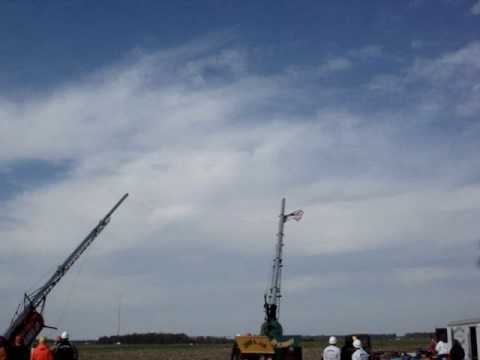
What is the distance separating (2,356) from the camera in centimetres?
1441

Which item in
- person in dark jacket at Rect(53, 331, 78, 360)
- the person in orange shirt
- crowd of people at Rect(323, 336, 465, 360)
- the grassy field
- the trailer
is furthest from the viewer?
the grassy field

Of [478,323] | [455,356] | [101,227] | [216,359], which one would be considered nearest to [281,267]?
[101,227]

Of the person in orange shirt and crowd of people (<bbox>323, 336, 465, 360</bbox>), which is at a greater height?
crowd of people (<bbox>323, 336, 465, 360</bbox>)

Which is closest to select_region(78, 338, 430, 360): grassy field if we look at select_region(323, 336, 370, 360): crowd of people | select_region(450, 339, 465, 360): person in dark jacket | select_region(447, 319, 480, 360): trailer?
select_region(447, 319, 480, 360): trailer

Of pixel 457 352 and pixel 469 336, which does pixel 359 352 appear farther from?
pixel 469 336

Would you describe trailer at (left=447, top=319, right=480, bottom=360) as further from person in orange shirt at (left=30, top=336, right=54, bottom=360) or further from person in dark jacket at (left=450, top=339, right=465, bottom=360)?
person in orange shirt at (left=30, top=336, right=54, bottom=360)

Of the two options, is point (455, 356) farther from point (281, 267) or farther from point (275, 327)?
point (281, 267)

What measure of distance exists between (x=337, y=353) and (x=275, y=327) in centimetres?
1492

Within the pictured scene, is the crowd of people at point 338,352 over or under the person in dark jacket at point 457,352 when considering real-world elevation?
under

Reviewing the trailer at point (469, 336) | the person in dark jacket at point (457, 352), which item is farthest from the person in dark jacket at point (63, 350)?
the trailer at point (469, 336)

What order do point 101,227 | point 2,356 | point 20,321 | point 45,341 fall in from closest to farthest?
1. point 2,356
2. point 45,341
3. point 20,321
4. point 101,227

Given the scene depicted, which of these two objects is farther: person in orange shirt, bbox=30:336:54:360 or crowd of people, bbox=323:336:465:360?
crowd of people, bbox=323:336:465:360

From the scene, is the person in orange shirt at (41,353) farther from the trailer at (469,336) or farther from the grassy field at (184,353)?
the grassy field at (184,353)

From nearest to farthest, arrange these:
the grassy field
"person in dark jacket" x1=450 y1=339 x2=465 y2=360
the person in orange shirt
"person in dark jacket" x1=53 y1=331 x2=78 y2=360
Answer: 1. the person in orange shirt
2. "person in dark jacket" x1=53 y1=331 x2=78 y2=360
3. "person in dark jacket" x1=450 y1=339 x2=465 y2=360
4. the grassy field
